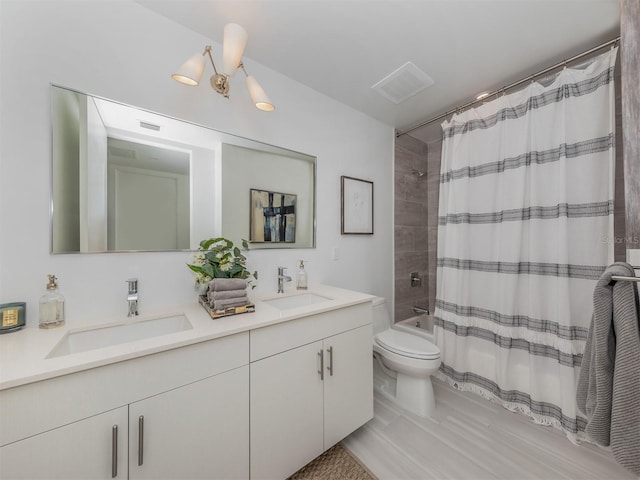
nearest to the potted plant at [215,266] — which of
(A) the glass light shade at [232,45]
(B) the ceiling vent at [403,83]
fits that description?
(A) the glass light shade at [232,45]

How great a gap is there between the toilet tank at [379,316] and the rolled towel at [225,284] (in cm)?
115

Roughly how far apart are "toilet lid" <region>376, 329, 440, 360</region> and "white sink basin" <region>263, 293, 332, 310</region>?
590 mm

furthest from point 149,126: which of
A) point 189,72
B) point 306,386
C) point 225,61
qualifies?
point 306,386

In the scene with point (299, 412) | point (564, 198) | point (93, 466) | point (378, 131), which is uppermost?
point (378, 131)

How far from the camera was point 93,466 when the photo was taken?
2.47 ft

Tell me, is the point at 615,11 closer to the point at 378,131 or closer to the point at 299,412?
the point at 378,131

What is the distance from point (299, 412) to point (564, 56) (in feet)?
8.60

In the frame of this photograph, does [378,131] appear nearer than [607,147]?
No

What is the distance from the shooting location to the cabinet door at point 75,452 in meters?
0.65

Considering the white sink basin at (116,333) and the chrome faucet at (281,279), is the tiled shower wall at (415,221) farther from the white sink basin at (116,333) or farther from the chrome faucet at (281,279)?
the white sink basin at (116,333)

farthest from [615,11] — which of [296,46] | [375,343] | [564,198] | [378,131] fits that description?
[375,343]

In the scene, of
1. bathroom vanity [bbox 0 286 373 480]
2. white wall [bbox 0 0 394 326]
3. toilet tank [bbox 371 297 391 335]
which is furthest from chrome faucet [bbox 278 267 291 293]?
toilet tank [bbox 371 297 391 335]

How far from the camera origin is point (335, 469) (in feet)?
4.22

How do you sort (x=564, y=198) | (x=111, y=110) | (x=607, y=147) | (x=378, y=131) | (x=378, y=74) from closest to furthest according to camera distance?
(x=111, y=110) → (x=607, y=147) → (x=564, y=198) → (x=378, y=74) → (x=378, y=131)
